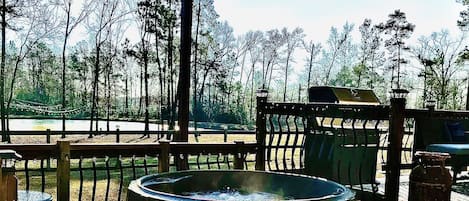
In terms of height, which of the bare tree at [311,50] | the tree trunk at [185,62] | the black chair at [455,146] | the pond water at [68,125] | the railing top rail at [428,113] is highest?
the bare tree at [311,50]

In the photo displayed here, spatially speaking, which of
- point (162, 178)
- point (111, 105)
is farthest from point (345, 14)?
point (162, 178)

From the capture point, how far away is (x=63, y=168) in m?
3.13

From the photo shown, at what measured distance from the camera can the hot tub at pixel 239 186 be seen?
1.97 meters

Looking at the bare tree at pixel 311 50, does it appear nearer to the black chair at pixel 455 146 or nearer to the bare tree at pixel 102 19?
the bare tree at pixel 102 19

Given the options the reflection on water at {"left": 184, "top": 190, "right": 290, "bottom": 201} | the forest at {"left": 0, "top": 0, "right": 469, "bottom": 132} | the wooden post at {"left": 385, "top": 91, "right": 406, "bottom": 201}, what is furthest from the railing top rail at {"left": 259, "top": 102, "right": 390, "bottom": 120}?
the forest at {"left": 0, "top": 0, "right": 469, "bottom": 132}

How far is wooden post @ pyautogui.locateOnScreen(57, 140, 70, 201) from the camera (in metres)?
3.13

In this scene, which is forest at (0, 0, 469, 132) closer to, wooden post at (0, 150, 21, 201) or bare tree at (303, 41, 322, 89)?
bare tree at (303, 41, 322, 89)

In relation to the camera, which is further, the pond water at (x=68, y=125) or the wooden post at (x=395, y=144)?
the pond water at (x=68, y=125)

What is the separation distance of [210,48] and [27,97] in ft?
19.4

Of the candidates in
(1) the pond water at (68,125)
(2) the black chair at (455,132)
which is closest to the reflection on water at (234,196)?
(2) the black chair at (455,132)

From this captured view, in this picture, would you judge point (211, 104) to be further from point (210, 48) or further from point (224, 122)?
point (210, 48)

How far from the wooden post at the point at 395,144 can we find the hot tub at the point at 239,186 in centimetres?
150

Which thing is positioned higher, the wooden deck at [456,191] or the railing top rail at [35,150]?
the railing top rail at [35,150]

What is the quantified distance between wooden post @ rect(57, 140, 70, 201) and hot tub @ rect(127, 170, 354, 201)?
51.0 inches
